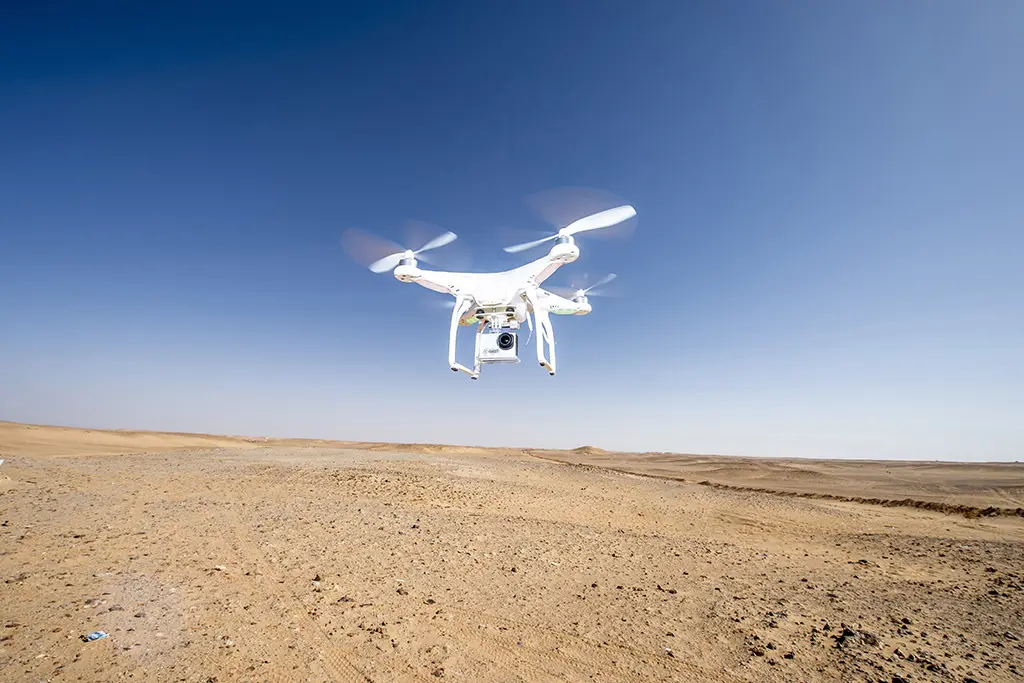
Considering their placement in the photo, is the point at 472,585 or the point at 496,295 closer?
the point at 472,585

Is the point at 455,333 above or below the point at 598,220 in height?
below

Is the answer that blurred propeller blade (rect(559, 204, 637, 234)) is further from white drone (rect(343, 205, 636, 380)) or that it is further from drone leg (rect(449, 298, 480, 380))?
drone leg (rect(449, 298, 480, 380))

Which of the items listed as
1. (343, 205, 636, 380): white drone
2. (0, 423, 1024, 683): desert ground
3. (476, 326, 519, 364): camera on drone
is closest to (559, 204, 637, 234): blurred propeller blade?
(343, 205, 636, 380): white drone

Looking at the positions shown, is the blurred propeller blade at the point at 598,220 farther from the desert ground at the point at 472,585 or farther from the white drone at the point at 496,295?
the desert ground at the point at 472,585

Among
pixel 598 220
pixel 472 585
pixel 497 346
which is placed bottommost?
pixel 472 585

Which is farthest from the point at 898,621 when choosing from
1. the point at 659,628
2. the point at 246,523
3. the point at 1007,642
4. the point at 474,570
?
the point at 246,523

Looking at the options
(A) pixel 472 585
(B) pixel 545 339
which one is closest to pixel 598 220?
(B) pixel 545 339

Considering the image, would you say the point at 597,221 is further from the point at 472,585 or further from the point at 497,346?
the point at 472,585
